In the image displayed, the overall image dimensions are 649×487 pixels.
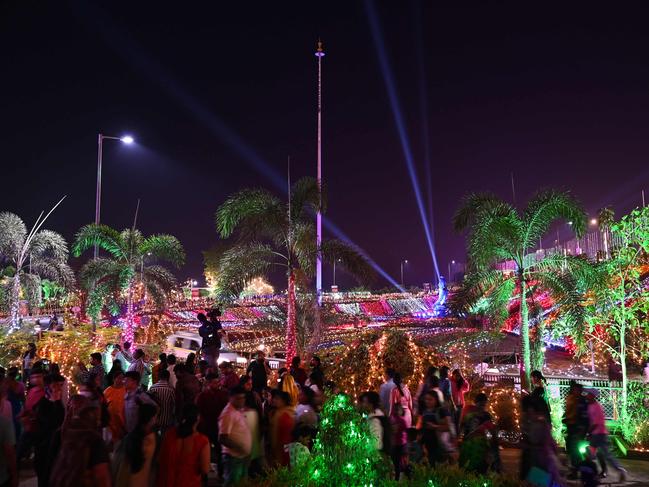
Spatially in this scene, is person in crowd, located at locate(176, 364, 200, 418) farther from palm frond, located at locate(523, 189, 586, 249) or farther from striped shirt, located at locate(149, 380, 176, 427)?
palm frond, located at locate(523, 189, 586, 249)

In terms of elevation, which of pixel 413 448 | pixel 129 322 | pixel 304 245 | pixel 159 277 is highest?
pixel 304 245

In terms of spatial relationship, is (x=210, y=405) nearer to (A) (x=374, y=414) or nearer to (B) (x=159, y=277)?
(A) (x=374, y=414)

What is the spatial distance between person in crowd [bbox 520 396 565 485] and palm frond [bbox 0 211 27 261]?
28.6 m

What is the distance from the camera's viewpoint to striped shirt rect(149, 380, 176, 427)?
7.95m

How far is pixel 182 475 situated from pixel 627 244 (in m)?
11.0

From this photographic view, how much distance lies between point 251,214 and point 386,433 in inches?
432

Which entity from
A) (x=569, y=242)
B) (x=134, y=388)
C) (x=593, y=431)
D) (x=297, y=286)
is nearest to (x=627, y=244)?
(x=593, y=431)

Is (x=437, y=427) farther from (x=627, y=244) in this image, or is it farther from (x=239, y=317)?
(x=239, y=317)

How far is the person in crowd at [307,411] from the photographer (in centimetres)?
714

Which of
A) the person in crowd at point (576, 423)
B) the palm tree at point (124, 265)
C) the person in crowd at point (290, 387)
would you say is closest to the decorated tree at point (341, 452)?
the person in crowd at point (290, 387)

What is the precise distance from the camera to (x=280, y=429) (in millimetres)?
6984

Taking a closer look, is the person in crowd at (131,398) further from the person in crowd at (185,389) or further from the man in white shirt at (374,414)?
the man in white shirt at (374,414)

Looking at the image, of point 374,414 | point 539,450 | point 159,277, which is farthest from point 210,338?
point 159,277

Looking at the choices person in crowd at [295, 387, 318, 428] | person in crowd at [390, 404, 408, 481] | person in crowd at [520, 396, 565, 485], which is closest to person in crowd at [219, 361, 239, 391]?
person in crowd at [295, 387, 318, 428]
